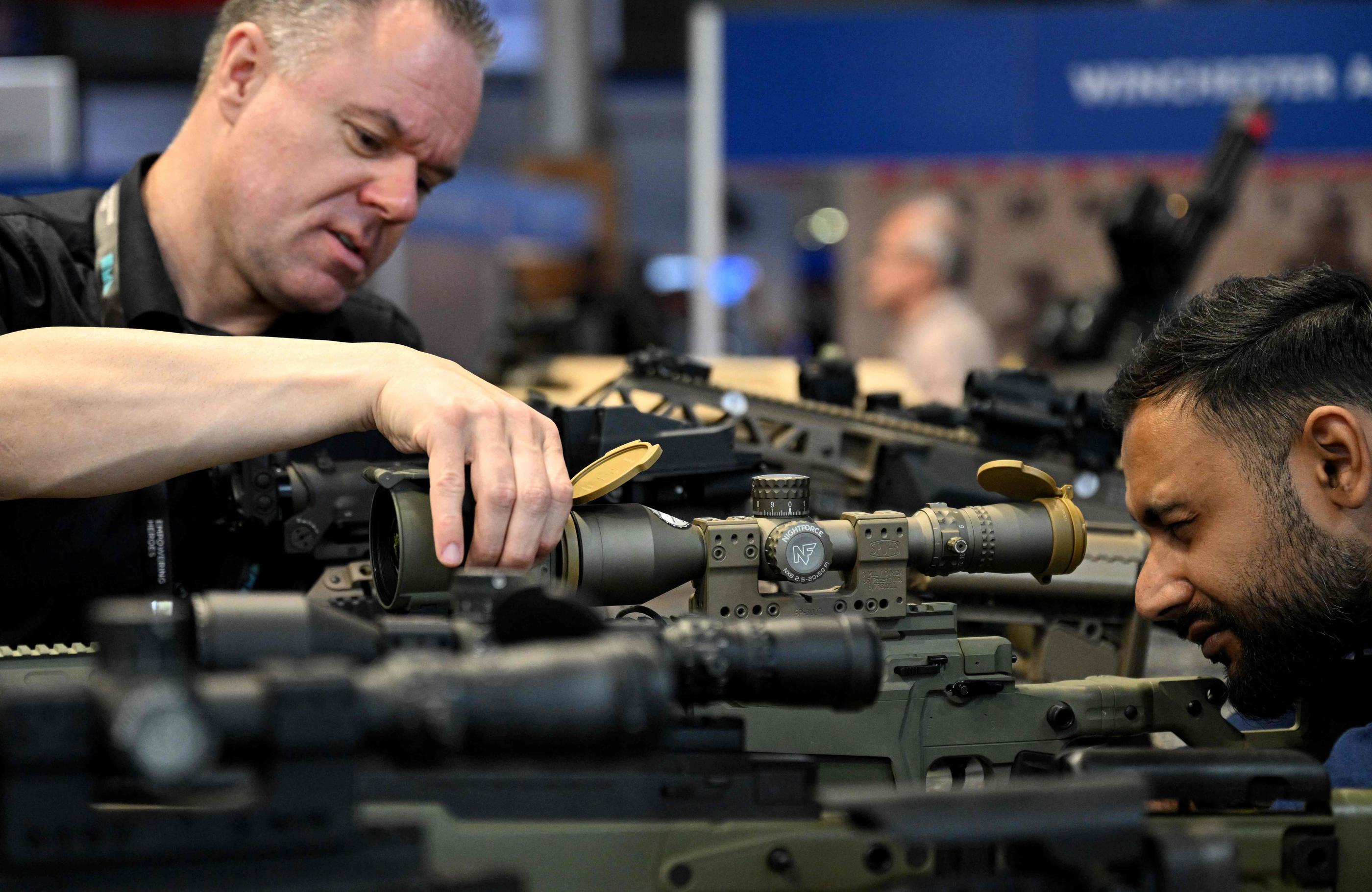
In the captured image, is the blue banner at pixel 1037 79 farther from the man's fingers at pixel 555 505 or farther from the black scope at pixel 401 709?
the black scope at pixel 401 709

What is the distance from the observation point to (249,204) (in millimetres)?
2250

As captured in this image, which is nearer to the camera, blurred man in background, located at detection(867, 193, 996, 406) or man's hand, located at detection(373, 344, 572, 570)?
man's hand, located at detection(373, 344, 572, 570)

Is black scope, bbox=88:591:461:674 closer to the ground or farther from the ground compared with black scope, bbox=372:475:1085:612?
farther from the ground

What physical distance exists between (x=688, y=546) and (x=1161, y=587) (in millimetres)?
619

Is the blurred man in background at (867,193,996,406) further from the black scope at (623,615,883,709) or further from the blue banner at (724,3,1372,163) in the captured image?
the black scope at (623,615,883,709)

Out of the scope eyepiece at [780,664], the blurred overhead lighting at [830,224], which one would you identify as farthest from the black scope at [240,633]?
the blurred overhead lighting at [830,224]

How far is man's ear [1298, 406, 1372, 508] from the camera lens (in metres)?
1.58

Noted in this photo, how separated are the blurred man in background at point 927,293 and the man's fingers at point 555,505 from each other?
4483mm

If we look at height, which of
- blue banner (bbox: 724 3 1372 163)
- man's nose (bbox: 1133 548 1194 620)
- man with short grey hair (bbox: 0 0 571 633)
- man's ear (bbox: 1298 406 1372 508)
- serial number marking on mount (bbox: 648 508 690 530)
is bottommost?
man's nose (bbox: 1133 548 1194 620)

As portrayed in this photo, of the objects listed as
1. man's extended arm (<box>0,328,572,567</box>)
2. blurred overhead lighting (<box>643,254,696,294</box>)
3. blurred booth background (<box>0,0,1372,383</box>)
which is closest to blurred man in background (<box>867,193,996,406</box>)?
blurred booth background (<box>0,0,1372,383</box>)

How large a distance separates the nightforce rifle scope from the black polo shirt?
0.71 m

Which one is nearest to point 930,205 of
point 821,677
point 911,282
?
point 911,282

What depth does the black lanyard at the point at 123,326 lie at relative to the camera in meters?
2.06

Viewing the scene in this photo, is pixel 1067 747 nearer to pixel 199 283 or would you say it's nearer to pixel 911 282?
pixel 199 283
